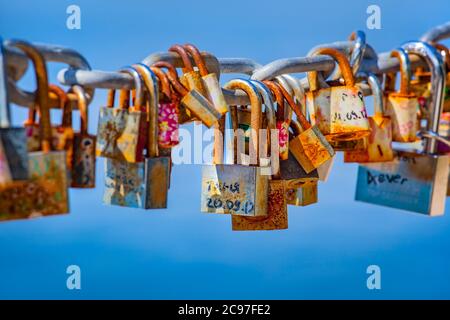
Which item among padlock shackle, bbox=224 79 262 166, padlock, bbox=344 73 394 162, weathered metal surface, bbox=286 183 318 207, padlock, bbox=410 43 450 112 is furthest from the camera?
padlock, bbox=410 43 450 112

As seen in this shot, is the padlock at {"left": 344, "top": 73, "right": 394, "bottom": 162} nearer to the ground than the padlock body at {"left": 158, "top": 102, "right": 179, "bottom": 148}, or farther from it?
nearer to the ground

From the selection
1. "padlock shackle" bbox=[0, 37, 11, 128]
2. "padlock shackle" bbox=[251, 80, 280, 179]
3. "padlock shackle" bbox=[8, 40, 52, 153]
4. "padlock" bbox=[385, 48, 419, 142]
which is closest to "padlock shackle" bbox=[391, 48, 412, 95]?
"padlock" bbox=[385, 48, 419, 142]

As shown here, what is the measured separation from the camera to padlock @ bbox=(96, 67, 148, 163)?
157 centimetres

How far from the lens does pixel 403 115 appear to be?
2.16m

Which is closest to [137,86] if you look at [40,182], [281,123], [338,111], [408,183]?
[40,182]

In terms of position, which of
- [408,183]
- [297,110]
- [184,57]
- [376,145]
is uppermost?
[184,57]

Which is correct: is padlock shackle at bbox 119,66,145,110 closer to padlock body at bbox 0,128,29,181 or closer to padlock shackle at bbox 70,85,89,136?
padlock shackle at bbox 70,85,89,136

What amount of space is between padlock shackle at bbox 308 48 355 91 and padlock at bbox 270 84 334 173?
3.3 inches

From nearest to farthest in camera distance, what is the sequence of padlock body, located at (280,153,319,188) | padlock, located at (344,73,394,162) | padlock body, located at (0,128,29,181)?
padlock body, located at (0,128,29,181) → padlock body, located at (280,153,319,188) → padlock, located at (344,73,394,162)

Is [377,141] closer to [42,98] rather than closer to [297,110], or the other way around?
[297,110]

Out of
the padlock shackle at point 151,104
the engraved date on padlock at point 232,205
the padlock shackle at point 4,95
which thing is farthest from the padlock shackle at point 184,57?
the padlock shackle at point 4,95

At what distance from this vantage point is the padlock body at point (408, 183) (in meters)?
2.24

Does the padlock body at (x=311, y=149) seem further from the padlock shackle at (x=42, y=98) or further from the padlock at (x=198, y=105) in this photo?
the padlock shackle at (x=42, y=98)

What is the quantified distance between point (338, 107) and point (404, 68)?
0.86ft
